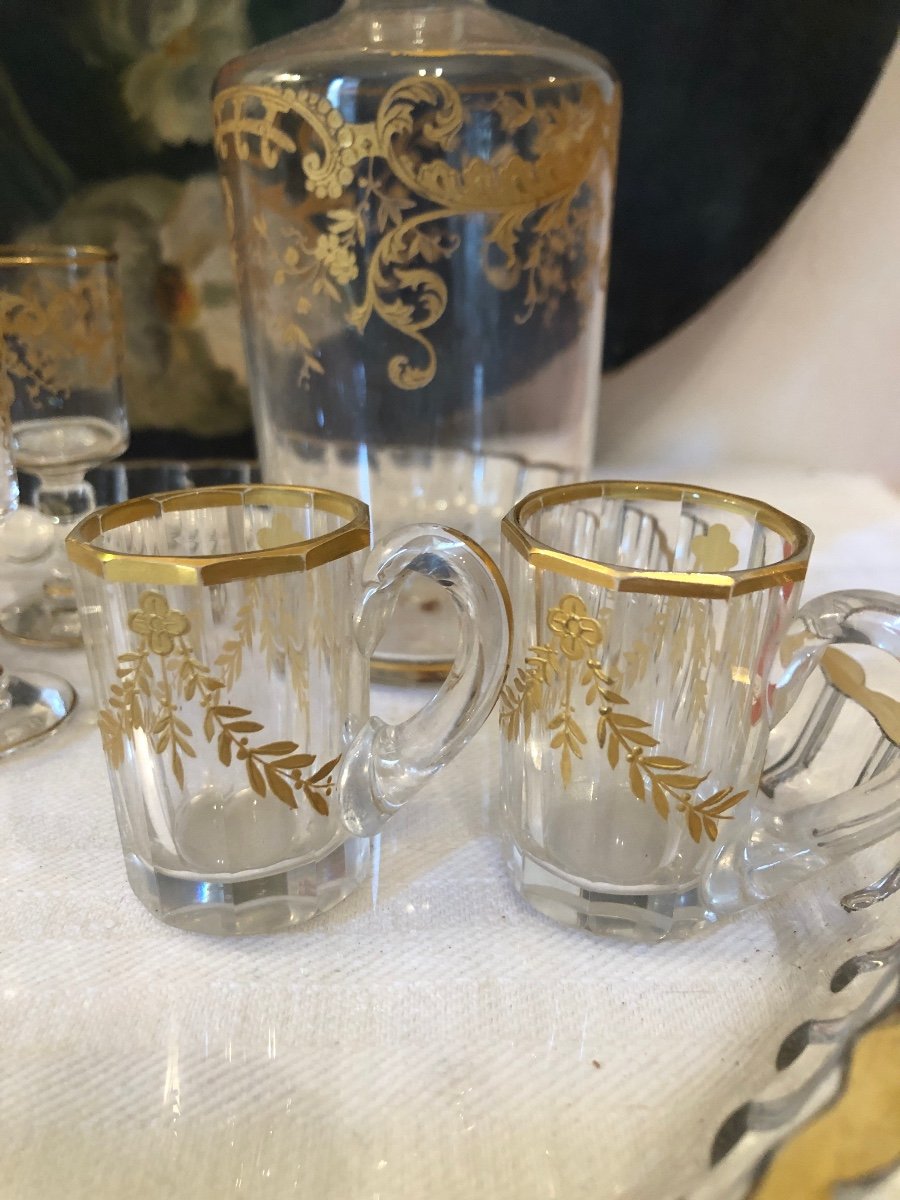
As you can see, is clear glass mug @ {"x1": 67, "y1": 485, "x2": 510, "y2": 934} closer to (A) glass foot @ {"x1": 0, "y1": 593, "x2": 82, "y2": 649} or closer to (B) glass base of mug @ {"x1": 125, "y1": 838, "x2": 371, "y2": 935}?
(B) glass base of mug @ {"x1": 125, "y1": 838, "x2": 371, "y2": 935}

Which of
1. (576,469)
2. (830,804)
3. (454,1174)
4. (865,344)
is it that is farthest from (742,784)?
(865,344)

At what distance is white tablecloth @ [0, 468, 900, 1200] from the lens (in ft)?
0.65

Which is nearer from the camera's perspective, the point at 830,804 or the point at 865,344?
the point at 830,804

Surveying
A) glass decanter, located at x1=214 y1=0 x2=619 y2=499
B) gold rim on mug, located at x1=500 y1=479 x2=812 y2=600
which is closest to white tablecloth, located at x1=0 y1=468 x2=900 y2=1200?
gold rim on mug, located at x1=500 y1=479 x2=812 y2=600

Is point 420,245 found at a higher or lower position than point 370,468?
higher

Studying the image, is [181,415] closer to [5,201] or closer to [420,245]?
[5,201]

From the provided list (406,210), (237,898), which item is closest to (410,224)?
(406,210)

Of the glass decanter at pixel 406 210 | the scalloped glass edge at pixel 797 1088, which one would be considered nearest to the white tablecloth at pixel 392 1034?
the scalloped glass edge at pixel 797 1088

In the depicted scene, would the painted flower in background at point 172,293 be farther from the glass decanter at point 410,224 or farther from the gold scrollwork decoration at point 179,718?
the gold scrollwork decoration at point 179,718

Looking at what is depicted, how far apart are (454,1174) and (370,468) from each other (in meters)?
0.36

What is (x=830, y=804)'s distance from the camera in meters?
0.26

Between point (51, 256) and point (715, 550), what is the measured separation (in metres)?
0.34

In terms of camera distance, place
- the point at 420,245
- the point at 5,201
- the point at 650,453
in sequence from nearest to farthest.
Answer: the point at 420,245, the point at 5,201, the point at 650,453

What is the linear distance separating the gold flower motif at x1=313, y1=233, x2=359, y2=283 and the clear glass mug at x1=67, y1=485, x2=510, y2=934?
161mm
